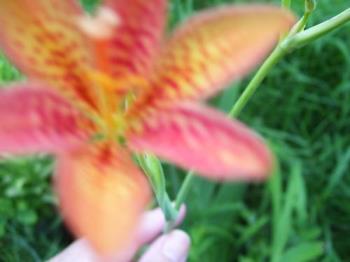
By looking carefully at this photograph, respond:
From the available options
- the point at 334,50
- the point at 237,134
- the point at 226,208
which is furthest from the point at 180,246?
the point at 334,50

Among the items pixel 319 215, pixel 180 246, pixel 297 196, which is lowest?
pixel 319 215

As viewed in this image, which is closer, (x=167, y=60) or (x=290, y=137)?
(x=167, y=60)

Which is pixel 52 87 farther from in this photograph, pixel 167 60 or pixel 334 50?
pixel 334 50

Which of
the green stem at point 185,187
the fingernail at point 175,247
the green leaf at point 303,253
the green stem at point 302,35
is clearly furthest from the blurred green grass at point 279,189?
the green stem at point 302,35

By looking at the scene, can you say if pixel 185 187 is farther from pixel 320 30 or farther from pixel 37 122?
pixel 37 122

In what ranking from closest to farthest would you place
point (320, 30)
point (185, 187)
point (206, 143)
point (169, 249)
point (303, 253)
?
point (206, 143), point (320, 30), point (185, 187), point (169, 249), point (303, 253)

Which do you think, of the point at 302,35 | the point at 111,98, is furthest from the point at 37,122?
the point at 302,35

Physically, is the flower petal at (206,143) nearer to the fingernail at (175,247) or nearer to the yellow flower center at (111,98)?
the yellow flower center at (111,98)

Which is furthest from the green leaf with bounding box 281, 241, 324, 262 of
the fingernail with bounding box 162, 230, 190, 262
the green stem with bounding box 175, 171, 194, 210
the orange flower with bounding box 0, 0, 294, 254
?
the orange flower with bounding box 0, 0, 294, 254
